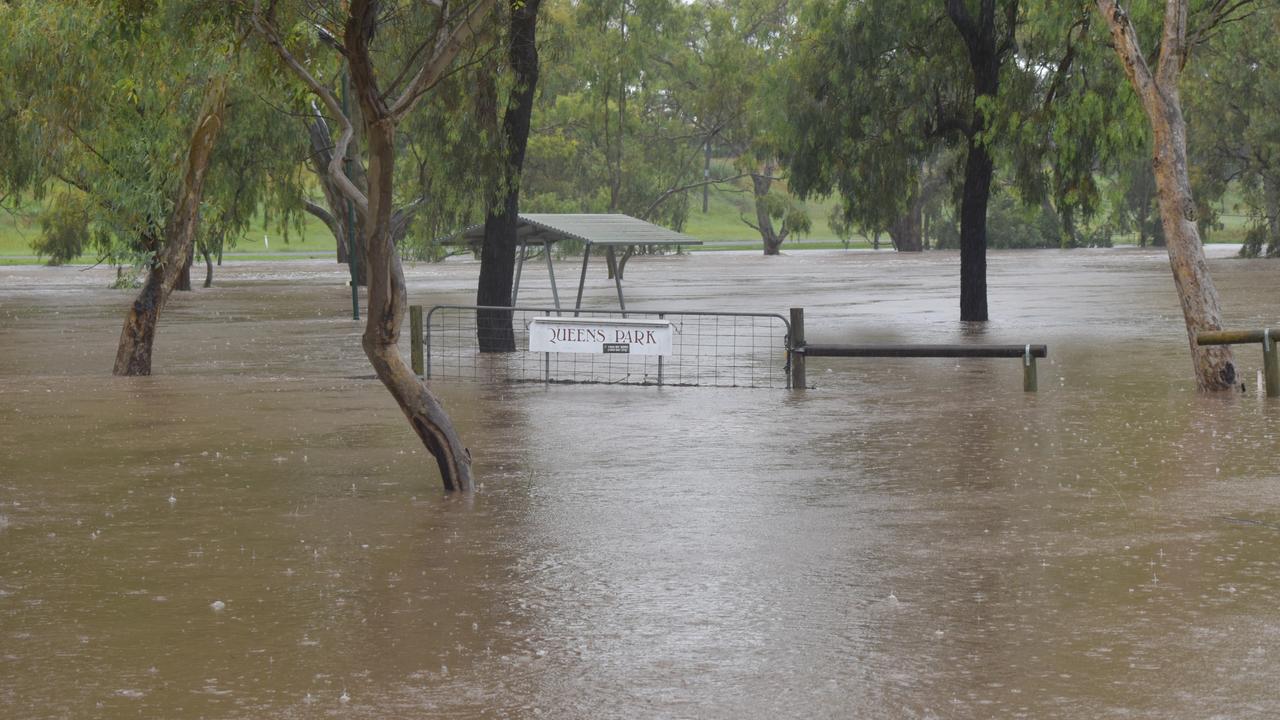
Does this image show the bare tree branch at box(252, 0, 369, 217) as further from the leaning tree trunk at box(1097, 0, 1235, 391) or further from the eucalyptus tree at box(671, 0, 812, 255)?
the eucalyptus tree at box(671, 0, 812, 255)

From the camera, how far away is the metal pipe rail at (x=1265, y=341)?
1733 centimetres

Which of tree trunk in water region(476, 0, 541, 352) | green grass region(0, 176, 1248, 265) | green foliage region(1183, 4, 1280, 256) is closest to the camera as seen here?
tree trunk in water region(476, 0, 541, 352)

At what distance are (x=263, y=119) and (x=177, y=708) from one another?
29.2 meters

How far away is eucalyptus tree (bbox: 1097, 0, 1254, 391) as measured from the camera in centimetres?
1870

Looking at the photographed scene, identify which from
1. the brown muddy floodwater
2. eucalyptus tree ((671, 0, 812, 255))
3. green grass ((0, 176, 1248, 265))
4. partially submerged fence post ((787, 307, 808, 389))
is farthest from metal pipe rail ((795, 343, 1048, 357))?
green grass ((0, 176, 1248, 265))

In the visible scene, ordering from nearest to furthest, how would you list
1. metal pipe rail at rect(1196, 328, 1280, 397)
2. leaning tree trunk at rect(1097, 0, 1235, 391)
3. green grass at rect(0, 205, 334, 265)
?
metal pipe rail at rect(1196, 328, 1280, 397)
leaning tree trunk at rect(1097, 0, 1235, 391)
green grass at rect(0, 205, 334, 265)

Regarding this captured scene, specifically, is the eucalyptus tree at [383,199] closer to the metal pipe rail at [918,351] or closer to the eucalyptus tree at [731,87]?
the metal pipe rail at [918,351]

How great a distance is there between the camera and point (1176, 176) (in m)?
19.1

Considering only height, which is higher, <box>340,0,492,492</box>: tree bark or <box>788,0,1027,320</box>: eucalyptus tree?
<box>788,0,1027,320</box>: eucalyptus tree

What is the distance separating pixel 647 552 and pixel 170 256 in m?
14.6

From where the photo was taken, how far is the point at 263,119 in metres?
34.7

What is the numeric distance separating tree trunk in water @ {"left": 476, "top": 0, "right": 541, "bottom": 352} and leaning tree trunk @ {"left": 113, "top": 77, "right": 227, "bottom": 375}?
4598 millimetres

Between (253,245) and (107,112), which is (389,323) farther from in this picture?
(253,245)

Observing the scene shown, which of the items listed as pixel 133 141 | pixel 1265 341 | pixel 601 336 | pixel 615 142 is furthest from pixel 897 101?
pixel 615 142
